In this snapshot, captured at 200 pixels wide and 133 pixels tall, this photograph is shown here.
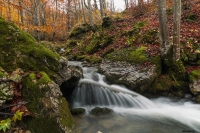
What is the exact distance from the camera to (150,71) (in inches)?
273

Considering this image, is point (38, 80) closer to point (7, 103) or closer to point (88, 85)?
point (7, 103)

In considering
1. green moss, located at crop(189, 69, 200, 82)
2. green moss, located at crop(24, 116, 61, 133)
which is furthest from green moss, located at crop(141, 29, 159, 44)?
green moss, located at crop(24, 116, 61, 133)

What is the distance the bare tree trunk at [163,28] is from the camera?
264 inches

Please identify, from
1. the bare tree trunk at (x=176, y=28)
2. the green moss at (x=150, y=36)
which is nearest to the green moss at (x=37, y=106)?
the bare tree trunk at (x=176, y=28)

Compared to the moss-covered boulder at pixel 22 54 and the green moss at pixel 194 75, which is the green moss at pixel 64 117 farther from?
the green moss at pixel 194 75

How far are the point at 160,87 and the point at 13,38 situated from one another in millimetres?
5731

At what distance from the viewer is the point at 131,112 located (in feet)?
19.7

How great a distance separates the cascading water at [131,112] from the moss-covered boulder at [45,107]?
1.08 metres

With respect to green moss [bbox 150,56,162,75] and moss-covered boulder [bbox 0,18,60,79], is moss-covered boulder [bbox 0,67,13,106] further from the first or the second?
green moss [bbox 150,56,162,75]

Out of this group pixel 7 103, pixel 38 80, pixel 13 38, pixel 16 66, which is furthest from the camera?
pixel 13 38

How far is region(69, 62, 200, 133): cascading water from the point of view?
4.68m

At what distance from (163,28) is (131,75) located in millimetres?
2411

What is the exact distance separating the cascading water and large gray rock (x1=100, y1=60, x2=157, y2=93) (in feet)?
1.04

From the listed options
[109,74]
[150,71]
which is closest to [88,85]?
[109,74]
